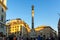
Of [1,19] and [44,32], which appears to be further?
[44,32]

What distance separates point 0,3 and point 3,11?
9.91 feet

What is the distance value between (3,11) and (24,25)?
44414 millimetres

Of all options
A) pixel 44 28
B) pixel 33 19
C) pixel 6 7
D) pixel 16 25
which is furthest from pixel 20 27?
pixel 6 7

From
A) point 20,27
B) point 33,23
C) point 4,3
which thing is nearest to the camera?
point 4,3

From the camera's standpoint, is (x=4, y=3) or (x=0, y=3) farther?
(x=4, y=3)

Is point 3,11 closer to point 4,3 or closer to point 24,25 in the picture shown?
point 4,3

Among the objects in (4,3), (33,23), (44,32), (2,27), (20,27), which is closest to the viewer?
(2,27)

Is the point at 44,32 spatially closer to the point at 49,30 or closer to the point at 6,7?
the point at 49,30

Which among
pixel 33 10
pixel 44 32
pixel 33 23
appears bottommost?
pixel 44 32

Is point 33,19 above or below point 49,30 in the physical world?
above

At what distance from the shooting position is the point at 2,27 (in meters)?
53.6

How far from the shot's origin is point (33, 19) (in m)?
84.7

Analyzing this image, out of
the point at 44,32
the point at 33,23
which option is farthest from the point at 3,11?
the point at 44,32

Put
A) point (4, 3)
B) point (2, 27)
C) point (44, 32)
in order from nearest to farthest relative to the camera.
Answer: point (2, 27) → point (4, 3) → point (44, 32)
